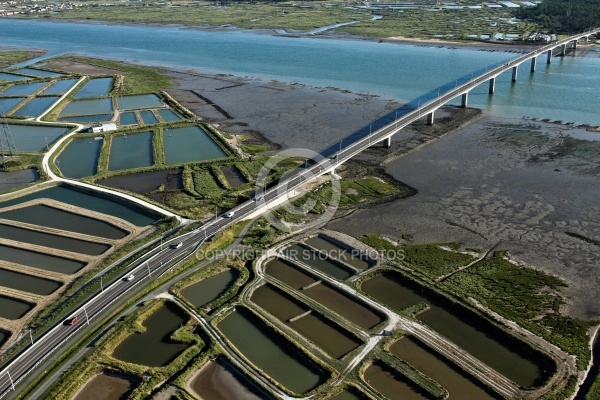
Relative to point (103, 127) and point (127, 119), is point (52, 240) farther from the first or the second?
point (127, 119)

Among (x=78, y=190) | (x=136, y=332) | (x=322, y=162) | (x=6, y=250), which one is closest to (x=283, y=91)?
(x=322, y=162)

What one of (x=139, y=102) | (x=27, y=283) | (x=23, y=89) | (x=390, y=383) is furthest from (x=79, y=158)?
(x=390, y=383)

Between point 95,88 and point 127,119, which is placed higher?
point 95,88

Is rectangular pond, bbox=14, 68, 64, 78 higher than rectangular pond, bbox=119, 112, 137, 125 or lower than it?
higher

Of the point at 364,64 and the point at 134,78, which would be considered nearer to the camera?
the point at 134,78

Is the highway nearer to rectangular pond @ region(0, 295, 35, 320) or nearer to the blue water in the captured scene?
rectangular pond @ region(0, 295, 35, 320)

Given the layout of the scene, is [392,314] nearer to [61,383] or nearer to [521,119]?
[61,383]

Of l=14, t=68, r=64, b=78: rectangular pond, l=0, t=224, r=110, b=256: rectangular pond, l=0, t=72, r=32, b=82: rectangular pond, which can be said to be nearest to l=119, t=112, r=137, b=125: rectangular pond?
l=0, t=224, r=110, b=256: rectangular pond
